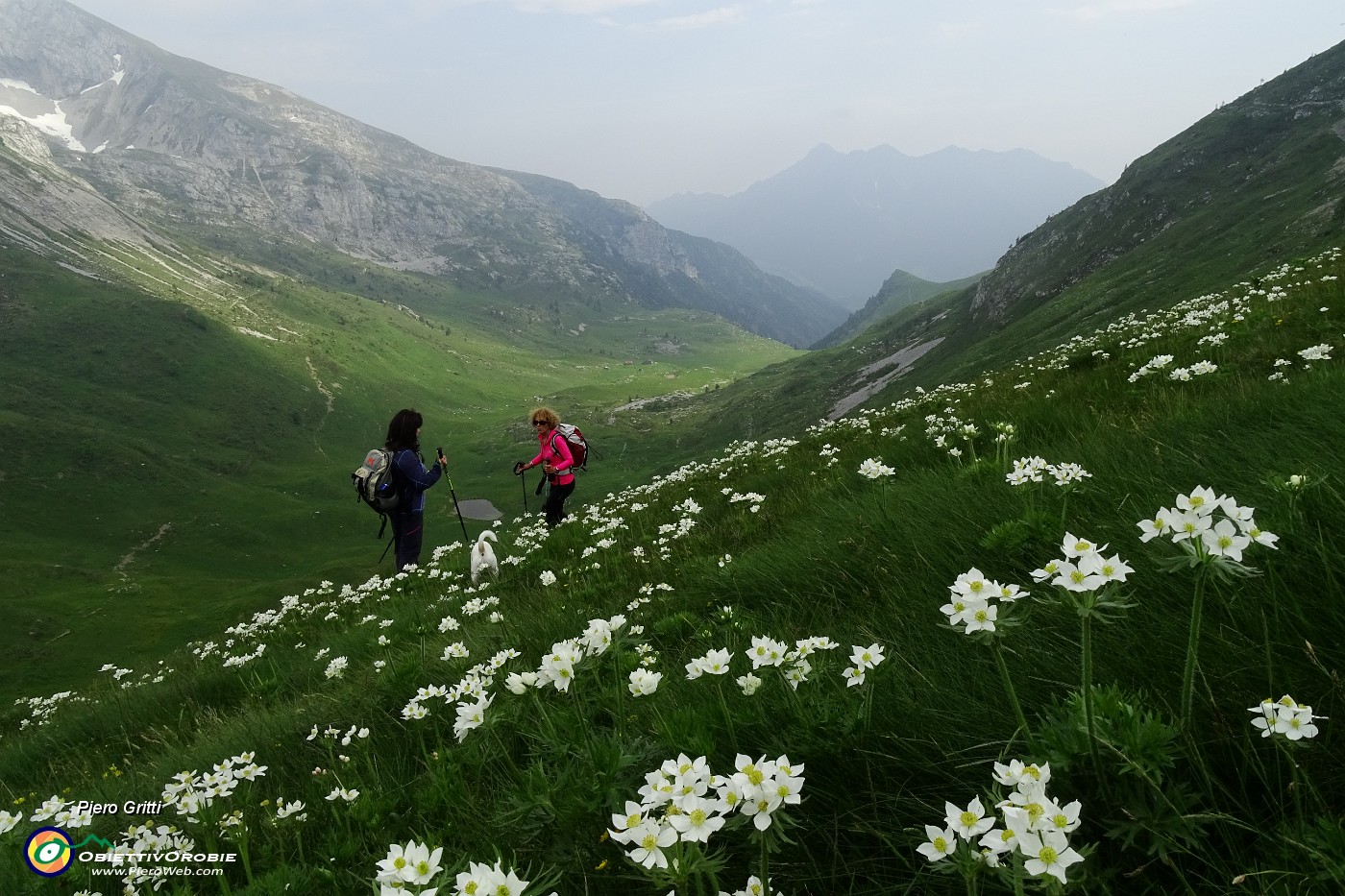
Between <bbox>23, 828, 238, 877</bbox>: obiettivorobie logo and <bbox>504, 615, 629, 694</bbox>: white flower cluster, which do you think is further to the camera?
<bbox>23, 828, 238, 877</bbox>: obiettivorobie logo

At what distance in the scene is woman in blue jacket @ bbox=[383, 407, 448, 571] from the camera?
1388 cm

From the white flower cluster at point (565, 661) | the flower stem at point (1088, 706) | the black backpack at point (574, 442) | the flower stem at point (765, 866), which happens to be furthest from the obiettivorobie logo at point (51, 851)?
the black backpack at point (574, 442)

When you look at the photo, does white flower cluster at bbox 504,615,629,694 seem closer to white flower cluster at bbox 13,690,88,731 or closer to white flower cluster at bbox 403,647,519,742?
white flower cluster at bbox 403,647,519,742

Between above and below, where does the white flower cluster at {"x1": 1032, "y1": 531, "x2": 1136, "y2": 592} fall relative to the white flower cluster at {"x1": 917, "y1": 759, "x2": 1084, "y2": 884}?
above

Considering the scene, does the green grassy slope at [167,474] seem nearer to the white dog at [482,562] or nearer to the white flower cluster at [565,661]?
the white dog at [482,562]

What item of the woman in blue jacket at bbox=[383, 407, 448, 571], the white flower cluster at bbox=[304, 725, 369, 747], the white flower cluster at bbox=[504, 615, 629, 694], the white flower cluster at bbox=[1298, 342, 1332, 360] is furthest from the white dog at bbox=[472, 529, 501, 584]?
the white flower cluster at bbox=[1298, 342, 1332, 360]

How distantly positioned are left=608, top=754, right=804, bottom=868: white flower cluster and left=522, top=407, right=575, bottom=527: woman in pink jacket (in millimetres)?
13429

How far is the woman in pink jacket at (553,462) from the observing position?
1526 cm

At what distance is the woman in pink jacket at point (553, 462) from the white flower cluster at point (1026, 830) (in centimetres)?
1376

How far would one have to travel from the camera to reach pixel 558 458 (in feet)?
50.3

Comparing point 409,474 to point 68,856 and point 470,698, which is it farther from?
point 470,698

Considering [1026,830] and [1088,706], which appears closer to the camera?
[1026,830]

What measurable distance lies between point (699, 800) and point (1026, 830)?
0.78m

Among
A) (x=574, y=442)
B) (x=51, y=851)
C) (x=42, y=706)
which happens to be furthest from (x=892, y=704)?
(x=42, y=706)
